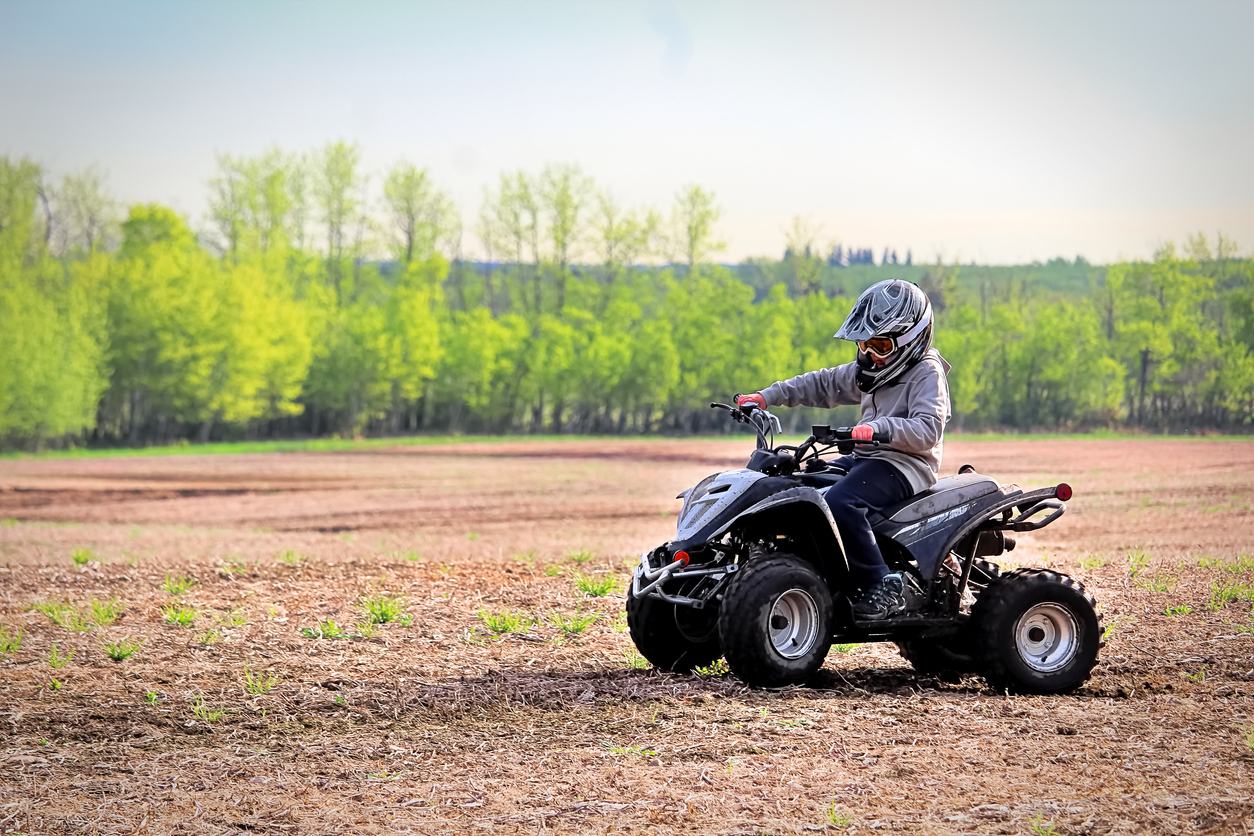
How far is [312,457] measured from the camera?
50.6 meters

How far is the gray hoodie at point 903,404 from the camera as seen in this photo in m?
7.02

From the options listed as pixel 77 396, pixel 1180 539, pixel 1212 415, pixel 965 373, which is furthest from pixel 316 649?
pixel 965 373

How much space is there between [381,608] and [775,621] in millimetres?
4597

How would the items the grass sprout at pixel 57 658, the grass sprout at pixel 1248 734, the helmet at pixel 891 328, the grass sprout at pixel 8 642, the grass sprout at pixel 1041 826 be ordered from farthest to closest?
1. the grass sprout at pixel 8 642
2. the grass sprout at pixel 57 658
3. the helmet at pixel 891 328
4. the grass sprout at pixel 1248 734
5. the grass sprout at pixel 1041 826

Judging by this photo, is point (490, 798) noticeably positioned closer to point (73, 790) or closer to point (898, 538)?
point (73, 790)

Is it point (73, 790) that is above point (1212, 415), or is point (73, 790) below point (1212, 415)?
below

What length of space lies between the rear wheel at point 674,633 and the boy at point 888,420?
109 centimetres

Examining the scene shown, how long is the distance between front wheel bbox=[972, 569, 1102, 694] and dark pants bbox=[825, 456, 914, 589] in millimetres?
820

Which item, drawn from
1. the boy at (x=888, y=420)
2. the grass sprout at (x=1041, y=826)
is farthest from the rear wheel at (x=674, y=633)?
the grass sprout at (x=1041, y=826)

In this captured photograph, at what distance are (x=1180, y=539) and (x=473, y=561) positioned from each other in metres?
10.7

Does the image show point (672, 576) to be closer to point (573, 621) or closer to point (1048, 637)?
point (1048, 637)

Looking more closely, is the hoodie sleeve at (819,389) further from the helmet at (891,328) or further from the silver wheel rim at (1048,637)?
the silver wheel rim at (1048,637)

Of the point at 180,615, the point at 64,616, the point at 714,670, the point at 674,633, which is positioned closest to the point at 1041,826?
the point at 674,633

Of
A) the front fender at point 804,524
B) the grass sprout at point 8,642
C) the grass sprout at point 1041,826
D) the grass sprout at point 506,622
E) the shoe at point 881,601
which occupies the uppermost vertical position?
the front fender at point 804,524
